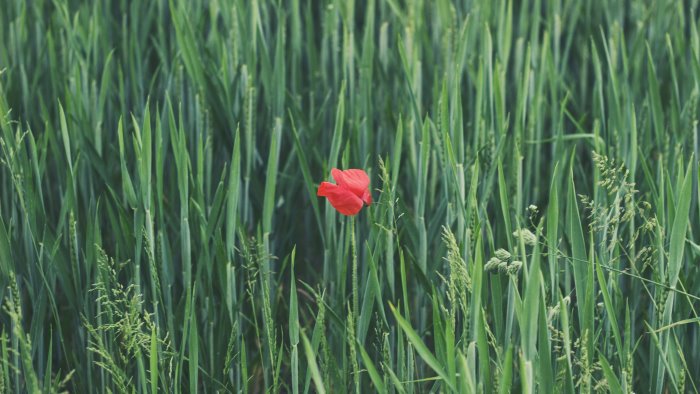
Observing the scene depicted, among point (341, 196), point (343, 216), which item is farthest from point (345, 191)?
point (343, 216)

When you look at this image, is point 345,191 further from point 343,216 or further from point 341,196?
point 343,216

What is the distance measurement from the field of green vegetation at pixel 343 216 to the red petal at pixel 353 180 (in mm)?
45

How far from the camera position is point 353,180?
1.33 meters

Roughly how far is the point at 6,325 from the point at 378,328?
25.2 inches

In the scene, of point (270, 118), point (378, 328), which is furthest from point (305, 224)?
point (378, 328)

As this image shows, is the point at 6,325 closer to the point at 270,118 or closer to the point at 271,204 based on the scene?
the point at 271,204

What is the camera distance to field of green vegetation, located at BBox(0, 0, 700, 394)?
50.9 inches

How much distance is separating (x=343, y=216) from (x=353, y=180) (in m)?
0.31

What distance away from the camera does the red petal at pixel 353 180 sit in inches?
52.3

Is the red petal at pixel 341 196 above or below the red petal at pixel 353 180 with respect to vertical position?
below

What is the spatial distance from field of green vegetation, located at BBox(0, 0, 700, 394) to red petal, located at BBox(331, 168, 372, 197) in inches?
1.8

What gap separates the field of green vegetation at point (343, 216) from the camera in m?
1.29

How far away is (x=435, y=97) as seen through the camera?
5.51 ft

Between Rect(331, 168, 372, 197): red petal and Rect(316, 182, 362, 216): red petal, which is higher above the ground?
Rect(331, 168, 372, 197): red petal
